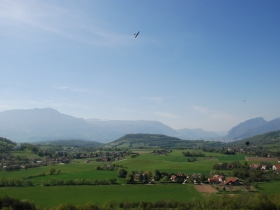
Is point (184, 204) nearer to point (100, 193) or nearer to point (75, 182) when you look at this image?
point (100, 193)

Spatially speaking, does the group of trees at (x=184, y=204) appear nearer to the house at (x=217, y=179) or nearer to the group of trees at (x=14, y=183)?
the house at (x=217, y=179)

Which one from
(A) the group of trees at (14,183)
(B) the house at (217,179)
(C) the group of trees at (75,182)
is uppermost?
(A) the group of trees at (14,183)

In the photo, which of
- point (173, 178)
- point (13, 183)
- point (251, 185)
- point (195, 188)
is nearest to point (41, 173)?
point (13, 183)

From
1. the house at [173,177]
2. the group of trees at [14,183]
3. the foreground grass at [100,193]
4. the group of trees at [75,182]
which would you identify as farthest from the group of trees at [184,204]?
the house at [173,177]

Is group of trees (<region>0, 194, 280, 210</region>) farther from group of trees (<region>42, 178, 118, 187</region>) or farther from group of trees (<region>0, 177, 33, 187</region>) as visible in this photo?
group of trees (<region>0, 177, 33, 187</region>)

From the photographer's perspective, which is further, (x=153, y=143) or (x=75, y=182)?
(x=153, y=143)

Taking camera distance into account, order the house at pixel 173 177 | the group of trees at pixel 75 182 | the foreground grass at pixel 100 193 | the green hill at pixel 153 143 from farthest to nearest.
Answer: the green hill at pixel 153 143 < the house at pixel 173 177 < the group of trees at pixel 75 182 < the foreground grass at pixel 100 193

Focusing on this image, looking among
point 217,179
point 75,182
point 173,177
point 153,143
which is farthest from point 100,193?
point 153,143

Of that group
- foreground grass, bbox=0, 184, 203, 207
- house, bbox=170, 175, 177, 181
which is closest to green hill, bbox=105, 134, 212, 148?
house, bbox=170, 175, 177, 181
